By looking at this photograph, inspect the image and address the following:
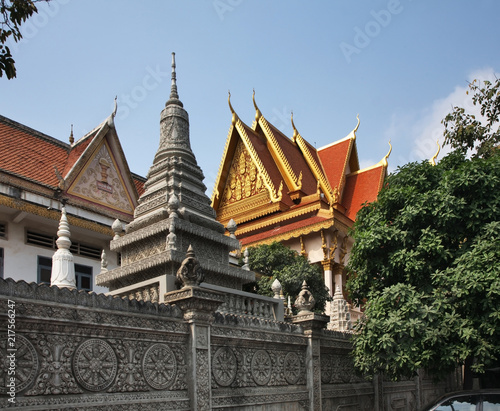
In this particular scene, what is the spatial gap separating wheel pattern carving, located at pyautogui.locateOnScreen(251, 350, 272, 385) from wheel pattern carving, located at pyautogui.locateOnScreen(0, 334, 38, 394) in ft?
12.3

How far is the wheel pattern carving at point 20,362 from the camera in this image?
5.18 meters

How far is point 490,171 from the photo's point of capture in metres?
9.71

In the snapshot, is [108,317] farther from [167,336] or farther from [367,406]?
[367,406]

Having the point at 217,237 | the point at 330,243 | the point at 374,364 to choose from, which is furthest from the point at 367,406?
the point at 330,243

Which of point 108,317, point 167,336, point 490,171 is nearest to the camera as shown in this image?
point 108,317

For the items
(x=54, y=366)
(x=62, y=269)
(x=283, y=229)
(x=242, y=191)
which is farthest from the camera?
(x=242, y=191)

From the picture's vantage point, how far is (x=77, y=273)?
49.3 feet

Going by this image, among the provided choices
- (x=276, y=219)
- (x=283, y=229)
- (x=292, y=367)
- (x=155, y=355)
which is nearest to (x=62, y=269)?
(x=155, y=355)

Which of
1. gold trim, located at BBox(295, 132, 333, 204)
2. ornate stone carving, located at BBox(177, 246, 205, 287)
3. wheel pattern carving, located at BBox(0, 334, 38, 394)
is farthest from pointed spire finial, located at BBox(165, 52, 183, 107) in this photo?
gold trim, located at BBox(295, 132, 333, 204)

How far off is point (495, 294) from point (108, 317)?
237 inches

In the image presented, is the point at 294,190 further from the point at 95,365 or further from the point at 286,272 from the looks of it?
the point at 95,365

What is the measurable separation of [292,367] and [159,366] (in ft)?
10.3

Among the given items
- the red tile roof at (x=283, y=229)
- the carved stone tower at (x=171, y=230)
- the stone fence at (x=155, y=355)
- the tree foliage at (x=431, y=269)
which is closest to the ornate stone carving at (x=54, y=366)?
the stone fence at (x=155, y=355)

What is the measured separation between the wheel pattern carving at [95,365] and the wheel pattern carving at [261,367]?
2.75 metres
